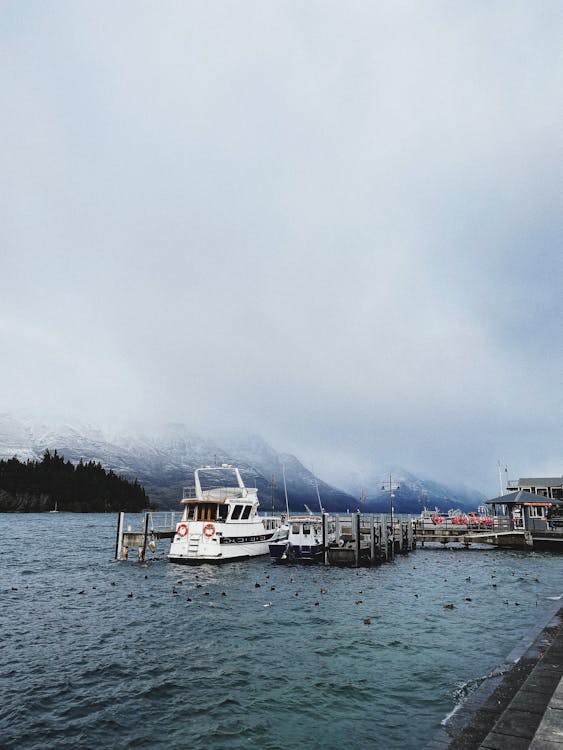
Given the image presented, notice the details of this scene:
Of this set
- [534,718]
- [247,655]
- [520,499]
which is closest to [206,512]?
[247,655]

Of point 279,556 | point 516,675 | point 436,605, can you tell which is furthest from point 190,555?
point 516,675

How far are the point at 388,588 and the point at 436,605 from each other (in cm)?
544

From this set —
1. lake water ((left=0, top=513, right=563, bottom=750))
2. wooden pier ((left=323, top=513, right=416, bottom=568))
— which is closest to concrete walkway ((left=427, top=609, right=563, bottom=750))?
lake water ((left=0, top=513, right=563, bottom=750))

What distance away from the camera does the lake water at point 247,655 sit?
1256 centimetres

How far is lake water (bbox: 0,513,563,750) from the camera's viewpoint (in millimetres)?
12562

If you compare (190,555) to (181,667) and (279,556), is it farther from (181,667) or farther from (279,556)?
(181,667)

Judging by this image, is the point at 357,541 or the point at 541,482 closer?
the point at 357,541

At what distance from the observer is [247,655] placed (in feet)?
61.1

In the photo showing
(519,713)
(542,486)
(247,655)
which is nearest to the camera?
(519,713)

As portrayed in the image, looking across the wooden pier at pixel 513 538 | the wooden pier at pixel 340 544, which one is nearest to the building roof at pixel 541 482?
the wooden pier at pixel 513 538

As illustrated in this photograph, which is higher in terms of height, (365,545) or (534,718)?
(365,545)

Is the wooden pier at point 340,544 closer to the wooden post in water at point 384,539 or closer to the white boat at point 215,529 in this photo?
the wooden post in water at point 384,539

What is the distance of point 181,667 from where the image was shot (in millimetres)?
17312

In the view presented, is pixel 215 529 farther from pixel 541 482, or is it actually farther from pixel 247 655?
pixel 541 482
